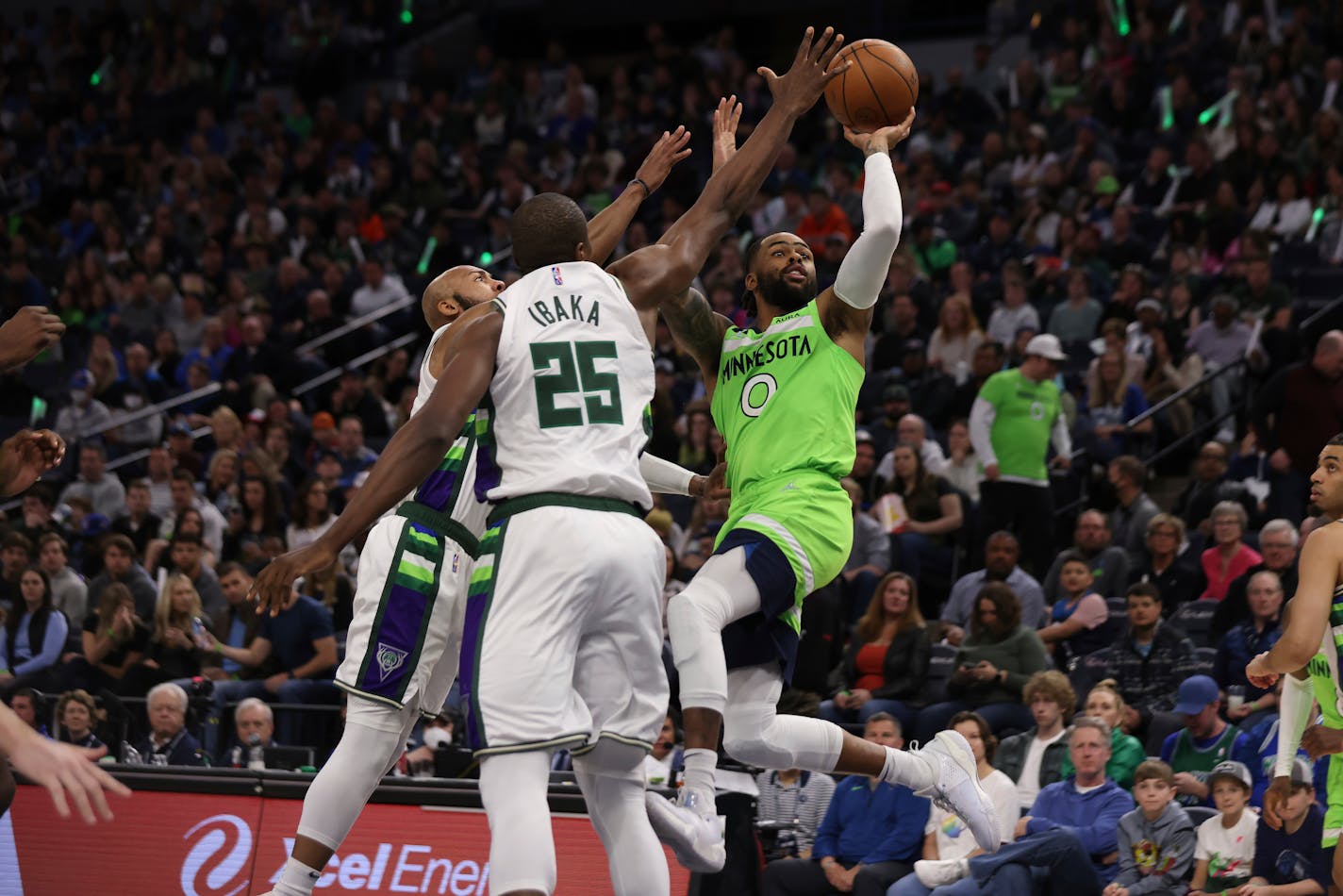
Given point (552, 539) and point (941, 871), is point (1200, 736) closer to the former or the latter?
point (941, 871)

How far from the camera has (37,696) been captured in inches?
456

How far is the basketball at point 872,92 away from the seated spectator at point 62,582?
9.35 metres

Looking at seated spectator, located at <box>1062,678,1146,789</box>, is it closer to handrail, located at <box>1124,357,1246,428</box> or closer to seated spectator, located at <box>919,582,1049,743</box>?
seated spectator, located at <box>919,582,1049,743</box>

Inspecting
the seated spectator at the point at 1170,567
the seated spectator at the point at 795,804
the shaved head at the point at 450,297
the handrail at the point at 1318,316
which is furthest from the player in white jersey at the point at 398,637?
the handrail at the point at 1318,316

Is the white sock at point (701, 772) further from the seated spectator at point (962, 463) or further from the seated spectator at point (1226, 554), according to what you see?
the seated spectator at point (962, 463)

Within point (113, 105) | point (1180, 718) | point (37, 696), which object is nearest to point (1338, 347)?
point (1180, 718)

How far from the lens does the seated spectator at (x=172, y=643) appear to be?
42.7 ft

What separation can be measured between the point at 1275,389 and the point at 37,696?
8770 mm

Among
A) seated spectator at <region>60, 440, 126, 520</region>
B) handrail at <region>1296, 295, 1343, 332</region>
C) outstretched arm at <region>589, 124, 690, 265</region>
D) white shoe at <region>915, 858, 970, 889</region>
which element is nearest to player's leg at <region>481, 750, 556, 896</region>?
outstretched arm at <region>589, 124, 690, 265</region>

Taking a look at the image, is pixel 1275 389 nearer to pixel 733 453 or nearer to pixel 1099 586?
pixel 1099 586

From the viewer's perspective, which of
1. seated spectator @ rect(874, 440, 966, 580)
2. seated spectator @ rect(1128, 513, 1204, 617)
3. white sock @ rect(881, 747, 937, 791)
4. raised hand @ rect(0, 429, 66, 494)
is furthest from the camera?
seated spectator @ rect(874, 440, 966, 580)

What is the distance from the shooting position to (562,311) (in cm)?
565

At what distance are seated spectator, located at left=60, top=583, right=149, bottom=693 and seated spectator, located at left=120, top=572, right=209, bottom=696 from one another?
0.43 feet

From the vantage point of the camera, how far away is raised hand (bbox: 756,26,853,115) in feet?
21.5
